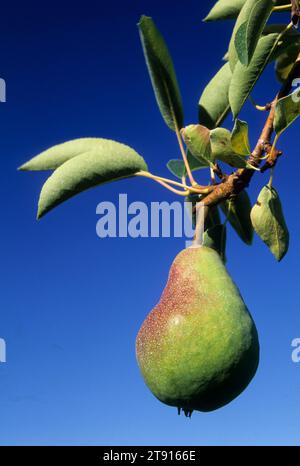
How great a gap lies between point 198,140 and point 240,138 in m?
0.11

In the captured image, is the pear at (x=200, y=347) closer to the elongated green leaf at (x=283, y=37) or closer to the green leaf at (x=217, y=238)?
the green leaf at (x=217, y=238)

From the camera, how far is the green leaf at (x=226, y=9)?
1909 mm

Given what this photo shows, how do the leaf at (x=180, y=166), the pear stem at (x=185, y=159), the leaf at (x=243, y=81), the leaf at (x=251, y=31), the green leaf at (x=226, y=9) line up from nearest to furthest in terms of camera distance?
the leaf at (x=251, y=31)
the leaf at (x=243, y=81)
the pear stem at (x=185, y=159)
the leaf at (x=180, y=166)
the green leaf at (x=226, y=9)

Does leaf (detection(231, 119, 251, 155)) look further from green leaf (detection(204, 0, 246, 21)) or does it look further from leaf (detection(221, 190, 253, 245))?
green leaf (detection(204, 0, 246, 21))

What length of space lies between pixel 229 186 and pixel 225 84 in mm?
337

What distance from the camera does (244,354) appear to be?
59.3 inches

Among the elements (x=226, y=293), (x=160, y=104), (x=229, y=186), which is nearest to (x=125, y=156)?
(x=160, y=104)

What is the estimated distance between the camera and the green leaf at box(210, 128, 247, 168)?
152 centimetres

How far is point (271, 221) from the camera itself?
1707mm

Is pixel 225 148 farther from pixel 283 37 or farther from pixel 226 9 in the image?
pixel 226 9

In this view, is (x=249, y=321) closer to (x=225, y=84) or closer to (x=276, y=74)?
(x=225, y=84)

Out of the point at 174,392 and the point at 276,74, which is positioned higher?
the point at 276,74

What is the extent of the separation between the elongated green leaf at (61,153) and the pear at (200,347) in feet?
1.41

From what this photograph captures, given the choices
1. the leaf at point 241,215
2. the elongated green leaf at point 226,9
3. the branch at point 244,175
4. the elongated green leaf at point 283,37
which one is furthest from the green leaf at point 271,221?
the elongated green leaf at point 226,9
